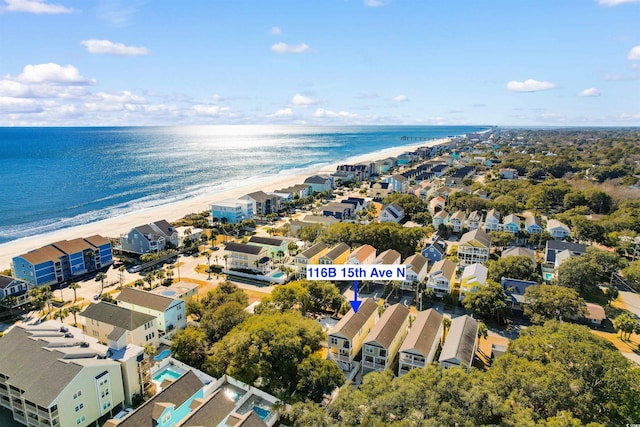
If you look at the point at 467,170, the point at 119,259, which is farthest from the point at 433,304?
the point at 467,170

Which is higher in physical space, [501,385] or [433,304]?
[501,385]

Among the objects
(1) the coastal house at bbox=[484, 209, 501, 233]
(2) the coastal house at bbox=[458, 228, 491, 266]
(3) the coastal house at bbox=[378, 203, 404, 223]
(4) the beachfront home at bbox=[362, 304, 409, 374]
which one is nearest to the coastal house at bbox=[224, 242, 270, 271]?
(4) the beachfront home at bbox=[362, 304, 409, 374]

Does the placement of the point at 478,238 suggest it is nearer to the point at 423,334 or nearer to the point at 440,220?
the point at 440,220

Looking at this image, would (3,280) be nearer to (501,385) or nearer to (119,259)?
(119,259)

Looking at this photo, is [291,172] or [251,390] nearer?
[251,390]

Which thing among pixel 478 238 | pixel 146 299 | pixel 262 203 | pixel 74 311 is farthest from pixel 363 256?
pixel 262 203

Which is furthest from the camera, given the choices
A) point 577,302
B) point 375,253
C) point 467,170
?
point 467,170

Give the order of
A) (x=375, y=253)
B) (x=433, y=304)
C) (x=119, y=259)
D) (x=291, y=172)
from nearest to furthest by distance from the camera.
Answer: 1. (x=433, y=304)
2. (x=375, y=253)
3. (x=119, y=259)
4. (x=291, y=172)
